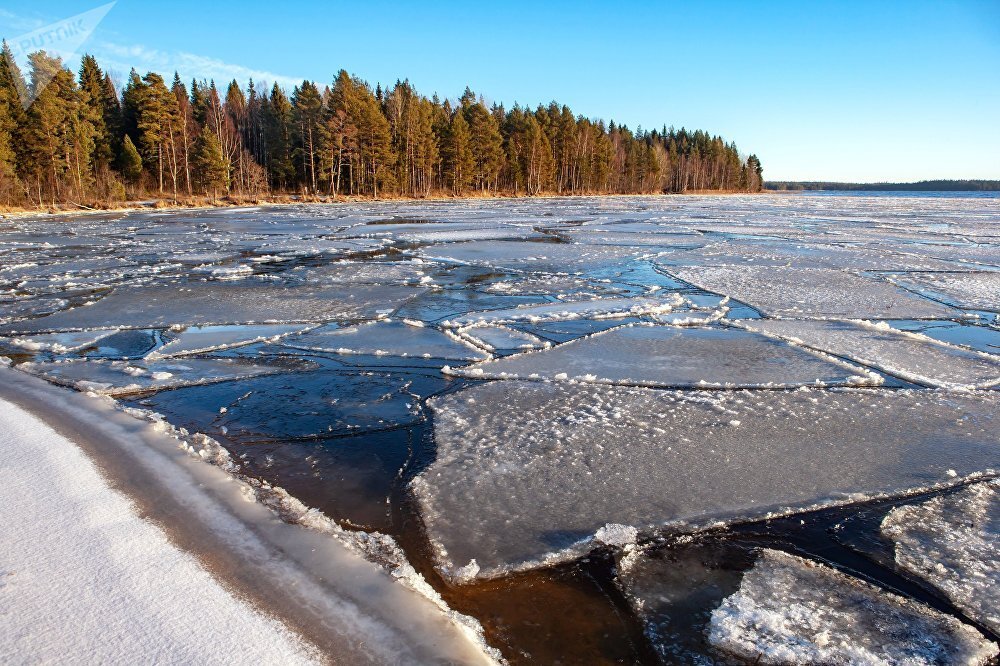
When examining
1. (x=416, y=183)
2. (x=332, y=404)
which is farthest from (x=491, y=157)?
(x=332, y=404)

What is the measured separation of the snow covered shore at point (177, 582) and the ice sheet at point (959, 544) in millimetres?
1407

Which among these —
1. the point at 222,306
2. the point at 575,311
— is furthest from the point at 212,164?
the point at 575,311

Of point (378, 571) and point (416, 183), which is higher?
point (416, 183)

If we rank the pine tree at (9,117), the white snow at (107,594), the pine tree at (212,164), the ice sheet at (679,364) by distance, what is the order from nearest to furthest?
the white snow at (107,594)
the ice sheet at (679,364)
the pine tree at (9,117)
the pine tree at (212,164)

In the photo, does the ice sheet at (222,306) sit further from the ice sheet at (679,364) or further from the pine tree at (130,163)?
the pine tree at (130,163)

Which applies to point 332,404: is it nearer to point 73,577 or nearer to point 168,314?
point 73,577

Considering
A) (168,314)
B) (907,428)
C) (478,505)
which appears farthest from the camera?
(168,314)

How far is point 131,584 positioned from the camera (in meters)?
1.50

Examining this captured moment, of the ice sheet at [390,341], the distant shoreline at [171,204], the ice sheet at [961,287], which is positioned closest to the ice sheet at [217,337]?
the ice sheet at [390,341]

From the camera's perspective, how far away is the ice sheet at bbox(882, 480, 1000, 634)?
5.51ft

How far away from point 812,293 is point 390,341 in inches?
191

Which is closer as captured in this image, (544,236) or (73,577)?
(73,577)

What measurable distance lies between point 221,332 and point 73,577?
372 centimetres

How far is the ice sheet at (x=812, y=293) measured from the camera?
5.63 metres
